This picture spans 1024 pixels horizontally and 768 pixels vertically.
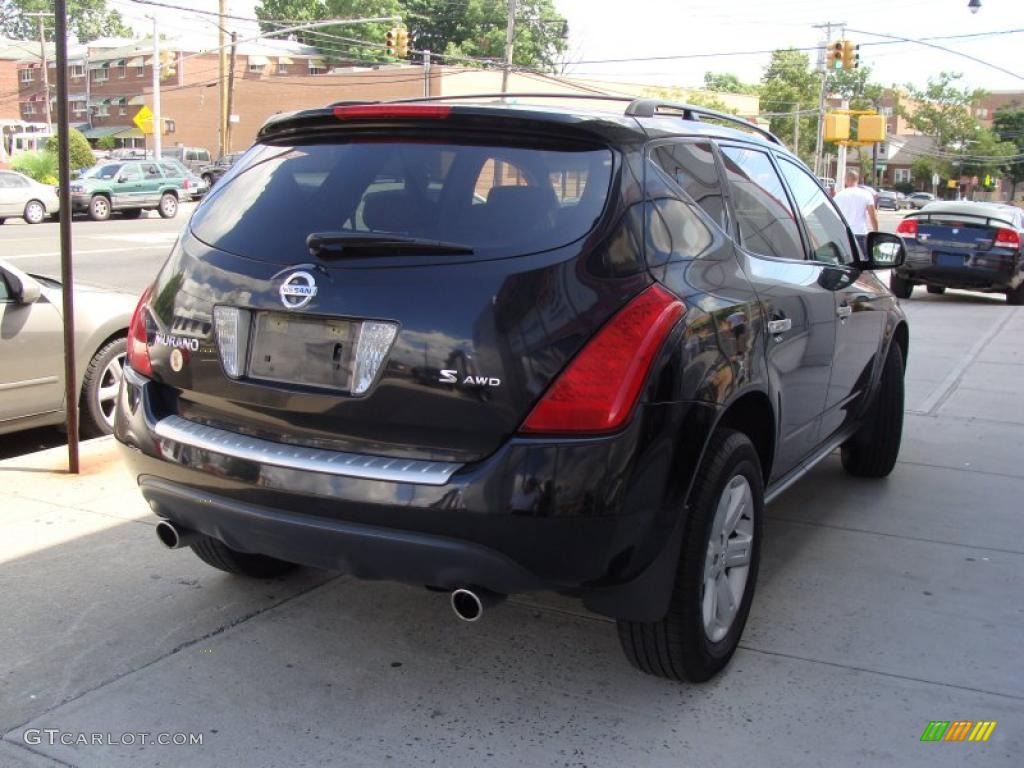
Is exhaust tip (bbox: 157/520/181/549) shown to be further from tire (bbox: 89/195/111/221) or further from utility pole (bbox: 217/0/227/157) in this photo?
utility pole (bbox: 217/0/227/157)

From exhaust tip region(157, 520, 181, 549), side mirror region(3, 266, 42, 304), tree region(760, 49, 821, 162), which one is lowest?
exhaust tip region(157, 520, 181, 549)

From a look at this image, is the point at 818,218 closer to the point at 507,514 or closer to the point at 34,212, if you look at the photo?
the point at 507,514

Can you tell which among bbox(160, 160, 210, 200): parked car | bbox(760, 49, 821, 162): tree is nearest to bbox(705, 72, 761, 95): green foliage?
bbox(760, 49, 821, 162): tree

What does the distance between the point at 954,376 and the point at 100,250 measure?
49.9 feet

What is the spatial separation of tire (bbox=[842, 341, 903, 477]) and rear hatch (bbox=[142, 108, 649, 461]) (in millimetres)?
3179

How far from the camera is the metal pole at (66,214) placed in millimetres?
5215

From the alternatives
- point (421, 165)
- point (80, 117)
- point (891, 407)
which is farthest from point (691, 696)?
point (80, 117)

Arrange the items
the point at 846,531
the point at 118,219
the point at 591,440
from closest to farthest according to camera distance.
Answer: the point at 591,440 → the point at 846,531 → the point at 118,219

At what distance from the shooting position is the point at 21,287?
6117 millimetres

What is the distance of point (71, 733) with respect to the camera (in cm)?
309

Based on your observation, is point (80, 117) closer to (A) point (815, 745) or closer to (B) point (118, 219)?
(B) point (118, 219)

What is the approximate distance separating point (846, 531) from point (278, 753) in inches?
120

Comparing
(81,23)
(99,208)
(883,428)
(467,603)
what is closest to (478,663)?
(467,603)

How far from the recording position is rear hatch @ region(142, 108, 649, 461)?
280 centimetres
